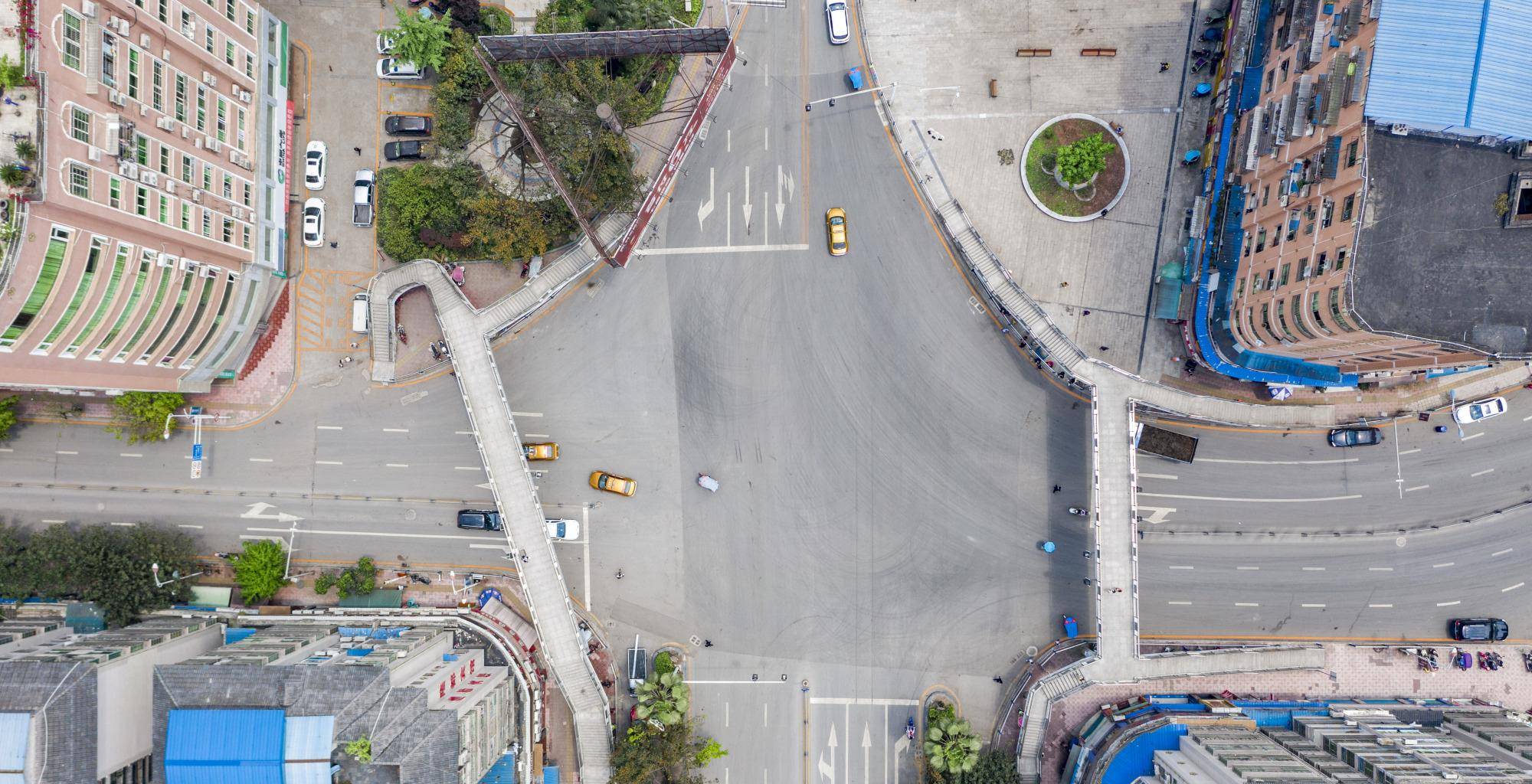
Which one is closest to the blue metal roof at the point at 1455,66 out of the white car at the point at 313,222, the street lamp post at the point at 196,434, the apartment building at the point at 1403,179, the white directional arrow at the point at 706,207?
the apartment building at the point at 1403,179

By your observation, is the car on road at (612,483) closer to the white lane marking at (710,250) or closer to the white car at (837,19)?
the white lane marking at (710,250)

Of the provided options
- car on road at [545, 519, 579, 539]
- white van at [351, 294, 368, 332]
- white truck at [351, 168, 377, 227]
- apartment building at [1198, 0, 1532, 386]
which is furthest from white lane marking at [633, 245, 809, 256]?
apartment building at [1198, 0, 1532, 386]

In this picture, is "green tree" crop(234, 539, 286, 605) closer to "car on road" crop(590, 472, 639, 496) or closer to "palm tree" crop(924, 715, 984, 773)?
"car on road" crop(590, 472, 639, 496)

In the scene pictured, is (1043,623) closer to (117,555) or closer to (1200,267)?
(1200,267)

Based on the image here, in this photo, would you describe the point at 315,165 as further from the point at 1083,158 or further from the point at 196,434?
the point at 1083,158

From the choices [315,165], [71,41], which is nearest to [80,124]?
[71,41]

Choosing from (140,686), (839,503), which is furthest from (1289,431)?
(140,686)
